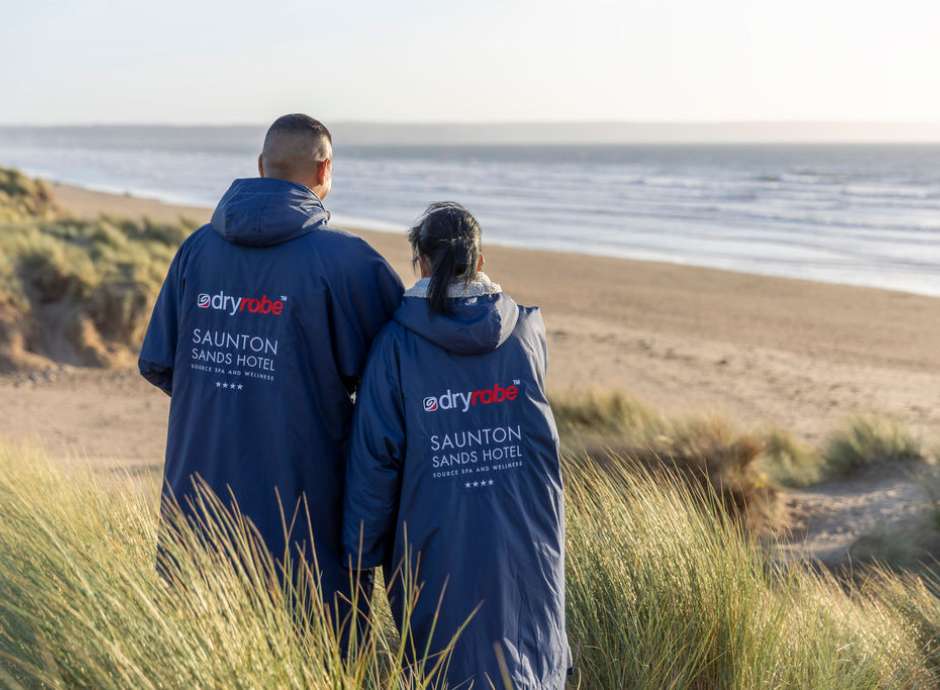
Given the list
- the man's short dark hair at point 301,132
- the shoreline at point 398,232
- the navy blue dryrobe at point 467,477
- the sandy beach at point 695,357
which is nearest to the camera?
the navy blue dryrobe at point 467,477

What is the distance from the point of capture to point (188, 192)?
51.3 m

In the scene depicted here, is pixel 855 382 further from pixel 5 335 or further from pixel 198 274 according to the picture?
pixel 198 274

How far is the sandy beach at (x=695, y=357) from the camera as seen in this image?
10.1 m

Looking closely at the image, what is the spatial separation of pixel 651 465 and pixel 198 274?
4427mm

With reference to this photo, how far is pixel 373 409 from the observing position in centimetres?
278

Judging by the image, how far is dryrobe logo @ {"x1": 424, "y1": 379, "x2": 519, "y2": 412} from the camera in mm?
2758

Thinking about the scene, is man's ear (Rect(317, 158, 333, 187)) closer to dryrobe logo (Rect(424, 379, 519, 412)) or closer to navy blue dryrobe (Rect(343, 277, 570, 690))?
navy blue dryrobe (Rect(343, 277, 570, 690))

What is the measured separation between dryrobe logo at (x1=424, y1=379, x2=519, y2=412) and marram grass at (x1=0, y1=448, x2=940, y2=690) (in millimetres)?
548

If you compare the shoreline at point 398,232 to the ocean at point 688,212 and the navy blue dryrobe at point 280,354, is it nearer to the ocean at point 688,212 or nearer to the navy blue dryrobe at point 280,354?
the ocean at point 688,212

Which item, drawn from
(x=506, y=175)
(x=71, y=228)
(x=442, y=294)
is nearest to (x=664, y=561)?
(x=442, y=294)

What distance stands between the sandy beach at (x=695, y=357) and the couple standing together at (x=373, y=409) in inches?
225


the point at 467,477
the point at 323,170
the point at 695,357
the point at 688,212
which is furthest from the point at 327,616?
the point at 688,212

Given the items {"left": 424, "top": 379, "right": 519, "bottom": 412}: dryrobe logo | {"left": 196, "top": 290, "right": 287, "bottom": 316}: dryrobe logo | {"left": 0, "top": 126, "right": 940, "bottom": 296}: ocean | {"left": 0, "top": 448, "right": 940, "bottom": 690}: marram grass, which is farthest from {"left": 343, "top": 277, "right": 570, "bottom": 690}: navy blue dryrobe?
{"left": 0, "top": 126, "right": 940, "bottom": 296}: ocean

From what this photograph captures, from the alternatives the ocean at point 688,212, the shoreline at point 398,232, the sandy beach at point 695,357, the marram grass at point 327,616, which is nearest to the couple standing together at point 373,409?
the marram grass at point 327,616
